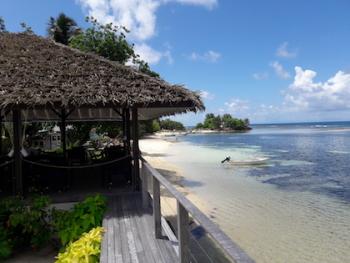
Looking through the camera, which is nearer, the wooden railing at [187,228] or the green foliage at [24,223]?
the wooden railing at [187,228]

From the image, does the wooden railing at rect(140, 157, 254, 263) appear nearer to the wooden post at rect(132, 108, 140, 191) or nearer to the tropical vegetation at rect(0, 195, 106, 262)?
the tropical vegetation at rect(0, 195, 106, 262)

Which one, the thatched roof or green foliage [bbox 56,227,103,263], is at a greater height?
the thatched roof

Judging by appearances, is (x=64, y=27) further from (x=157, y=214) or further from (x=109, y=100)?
(x=157, y=214)

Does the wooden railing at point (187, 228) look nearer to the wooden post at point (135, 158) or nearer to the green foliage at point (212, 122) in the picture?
the wooden post at point (135, 158)

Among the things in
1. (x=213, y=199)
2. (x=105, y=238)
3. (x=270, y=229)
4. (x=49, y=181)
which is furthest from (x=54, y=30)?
(x=105, y=238)

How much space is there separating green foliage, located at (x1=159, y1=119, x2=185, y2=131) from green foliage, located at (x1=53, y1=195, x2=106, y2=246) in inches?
3091

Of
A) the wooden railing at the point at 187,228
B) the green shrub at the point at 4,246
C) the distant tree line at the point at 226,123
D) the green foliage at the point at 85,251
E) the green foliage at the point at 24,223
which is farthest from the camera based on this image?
the distant tree line at the point at 226,123

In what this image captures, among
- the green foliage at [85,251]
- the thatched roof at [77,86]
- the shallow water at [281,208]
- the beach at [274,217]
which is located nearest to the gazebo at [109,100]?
the thatched roof at [77,86]

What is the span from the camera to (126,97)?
6.32 metres

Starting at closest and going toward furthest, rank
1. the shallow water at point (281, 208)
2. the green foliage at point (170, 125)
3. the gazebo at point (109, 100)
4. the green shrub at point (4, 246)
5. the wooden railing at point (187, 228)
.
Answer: the wooden railing at point (187, 228) < the gazebo at point (109, 100) < the green shrub at point (4, 246) < the shallow water at point (281, 208) < the green foliage at point (170, 125)

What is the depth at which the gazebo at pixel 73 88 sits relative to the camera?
616cm

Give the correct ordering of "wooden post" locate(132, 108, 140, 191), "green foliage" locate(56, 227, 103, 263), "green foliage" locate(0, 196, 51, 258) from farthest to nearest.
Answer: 1. "wooden post" locate(132, 108, 140, 191)
2. "green foliage" locate(0, 196, 51, 258)
3. "green foliage" locate(56, 227, 103, 263)

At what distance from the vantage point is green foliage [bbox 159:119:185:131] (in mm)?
85750

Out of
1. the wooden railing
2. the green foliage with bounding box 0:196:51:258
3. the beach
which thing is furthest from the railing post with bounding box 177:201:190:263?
the beach
